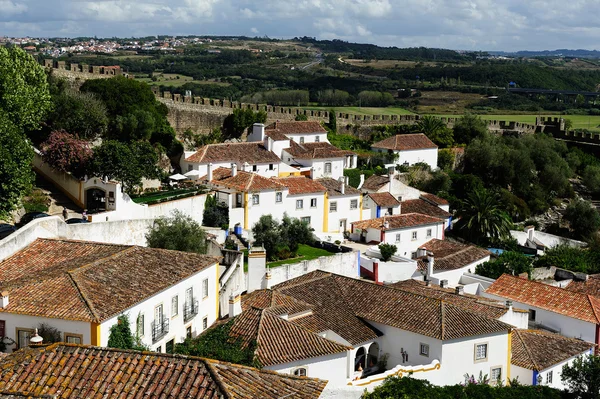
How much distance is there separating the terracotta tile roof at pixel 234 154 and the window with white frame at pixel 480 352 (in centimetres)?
1917

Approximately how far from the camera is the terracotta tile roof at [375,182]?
44438 millimetres

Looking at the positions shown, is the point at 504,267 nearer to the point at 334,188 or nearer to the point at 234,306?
the point at 334,188

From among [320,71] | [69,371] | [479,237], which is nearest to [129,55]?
[320,71]

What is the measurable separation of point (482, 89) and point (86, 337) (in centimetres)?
10618

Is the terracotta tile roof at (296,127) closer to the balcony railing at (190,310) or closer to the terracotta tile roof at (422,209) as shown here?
the terracotta tile roof at (422,209)

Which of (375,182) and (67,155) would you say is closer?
(67,155)

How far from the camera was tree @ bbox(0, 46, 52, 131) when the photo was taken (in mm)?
31109

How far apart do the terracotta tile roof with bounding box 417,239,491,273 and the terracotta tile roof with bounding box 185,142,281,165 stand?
897 cm

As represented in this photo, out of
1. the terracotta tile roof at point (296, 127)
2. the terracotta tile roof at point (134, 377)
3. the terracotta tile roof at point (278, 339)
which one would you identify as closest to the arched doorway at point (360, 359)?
the terracotta tile roof at point (278, 339)

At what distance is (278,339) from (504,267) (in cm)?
Answer: 1775

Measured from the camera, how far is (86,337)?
17.4 metres

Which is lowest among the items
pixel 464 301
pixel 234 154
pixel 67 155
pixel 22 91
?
pixel 464 301

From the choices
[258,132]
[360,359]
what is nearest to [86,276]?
[360,359]

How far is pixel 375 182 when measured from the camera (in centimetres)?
4512
